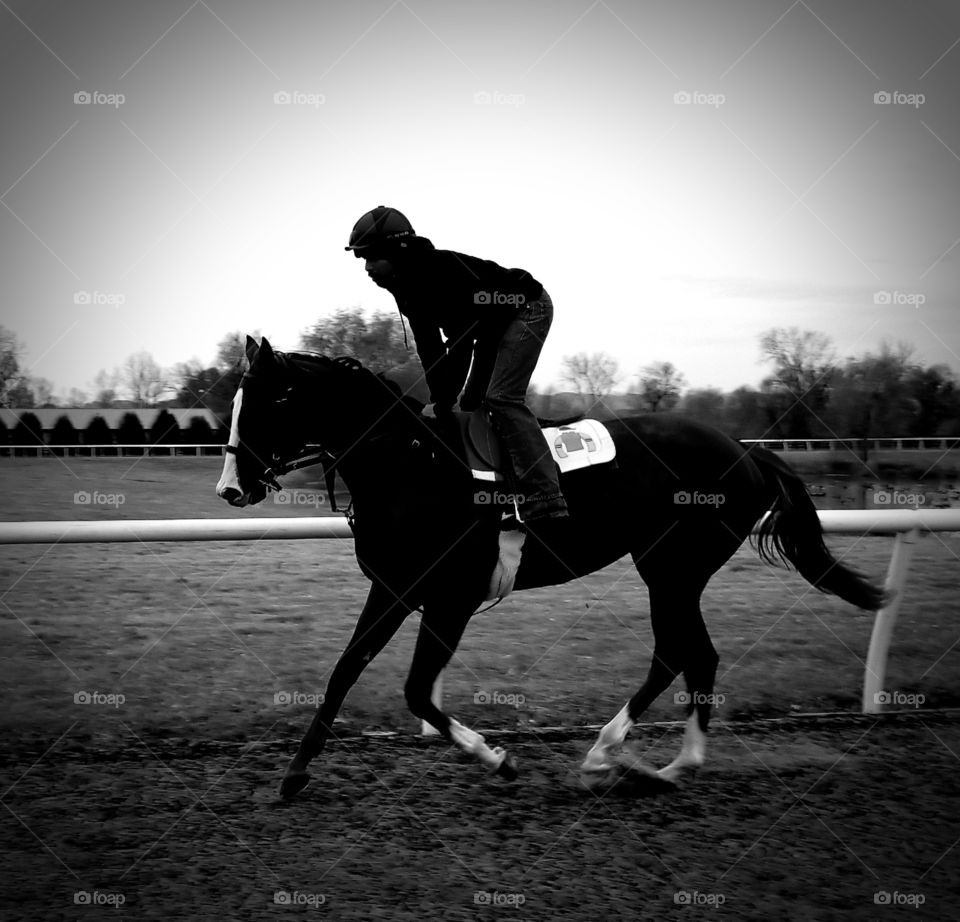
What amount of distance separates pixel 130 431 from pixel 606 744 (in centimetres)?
442

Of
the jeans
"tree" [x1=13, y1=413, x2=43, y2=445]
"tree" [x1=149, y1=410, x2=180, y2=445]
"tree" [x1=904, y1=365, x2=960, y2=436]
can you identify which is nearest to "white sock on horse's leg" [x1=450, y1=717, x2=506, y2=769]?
the jeans

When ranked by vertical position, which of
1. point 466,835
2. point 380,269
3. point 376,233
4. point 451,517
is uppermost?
point 376,233

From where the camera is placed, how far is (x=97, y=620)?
278 inches

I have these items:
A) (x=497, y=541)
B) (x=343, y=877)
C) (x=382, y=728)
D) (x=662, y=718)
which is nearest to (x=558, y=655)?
(x=662, y=718)

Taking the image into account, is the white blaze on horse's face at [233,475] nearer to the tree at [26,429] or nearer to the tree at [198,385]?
the tree at [198,385]

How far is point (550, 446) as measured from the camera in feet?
14.9

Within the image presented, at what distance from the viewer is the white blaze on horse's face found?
3.86 m

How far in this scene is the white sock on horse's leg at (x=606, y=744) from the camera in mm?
4367

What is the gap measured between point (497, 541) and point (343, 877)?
1568mm

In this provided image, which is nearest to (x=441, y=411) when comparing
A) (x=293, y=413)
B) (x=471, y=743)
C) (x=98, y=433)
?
(x=293, y=413)

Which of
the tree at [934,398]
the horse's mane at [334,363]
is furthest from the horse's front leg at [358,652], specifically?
the tree at [934,398]

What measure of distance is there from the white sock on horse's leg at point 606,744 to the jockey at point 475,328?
98cm

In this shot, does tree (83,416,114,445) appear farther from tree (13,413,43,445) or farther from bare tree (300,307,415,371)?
bare tree (300,307,415,371)

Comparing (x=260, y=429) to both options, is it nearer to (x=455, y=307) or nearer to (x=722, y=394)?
(x=455, y=307)
